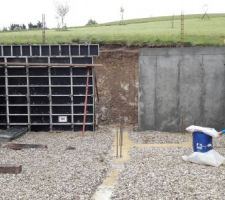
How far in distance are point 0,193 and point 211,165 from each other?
5053 millimetres

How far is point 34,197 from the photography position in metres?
9.41

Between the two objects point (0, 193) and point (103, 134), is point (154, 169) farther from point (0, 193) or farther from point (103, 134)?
point (103, 134)

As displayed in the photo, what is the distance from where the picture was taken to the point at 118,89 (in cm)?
1891

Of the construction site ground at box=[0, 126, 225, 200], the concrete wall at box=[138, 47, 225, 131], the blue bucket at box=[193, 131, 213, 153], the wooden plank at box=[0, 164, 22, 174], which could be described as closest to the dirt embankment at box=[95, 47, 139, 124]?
the concrete wall at box=[138, 47, 225, 131]

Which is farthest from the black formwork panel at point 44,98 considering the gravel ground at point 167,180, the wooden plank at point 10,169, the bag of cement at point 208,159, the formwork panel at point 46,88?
the wooden plank at point 10,169

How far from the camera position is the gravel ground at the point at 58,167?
385 inches

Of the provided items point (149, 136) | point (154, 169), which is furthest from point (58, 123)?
point (154, 169)

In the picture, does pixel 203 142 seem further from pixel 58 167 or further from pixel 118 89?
pixel 118 89

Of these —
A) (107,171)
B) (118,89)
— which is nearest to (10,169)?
(107,171)

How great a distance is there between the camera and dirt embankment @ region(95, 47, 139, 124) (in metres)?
18.8

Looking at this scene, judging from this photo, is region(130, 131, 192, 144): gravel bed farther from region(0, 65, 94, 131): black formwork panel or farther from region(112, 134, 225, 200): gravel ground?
region(112, 134, 225, 200): gravel ground

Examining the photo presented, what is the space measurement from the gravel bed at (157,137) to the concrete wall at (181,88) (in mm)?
421

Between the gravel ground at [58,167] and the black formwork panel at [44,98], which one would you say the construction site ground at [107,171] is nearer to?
Result: the gravel ground at [58,167]

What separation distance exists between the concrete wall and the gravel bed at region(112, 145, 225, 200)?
14.3 feet
